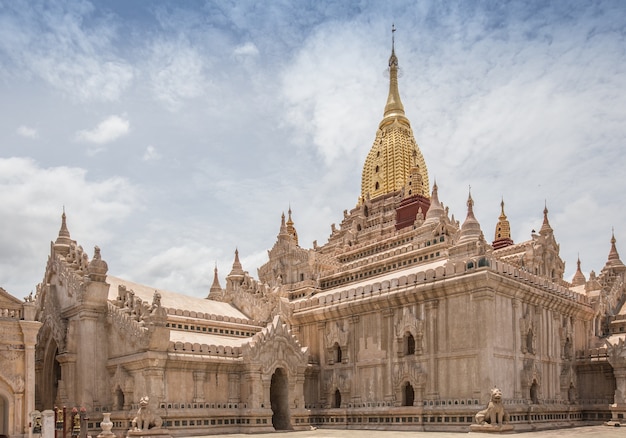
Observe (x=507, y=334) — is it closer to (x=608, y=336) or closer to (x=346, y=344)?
(x=346, y=344)

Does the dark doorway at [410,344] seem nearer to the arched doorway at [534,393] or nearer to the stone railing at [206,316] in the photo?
the arched doorway at [534,393]

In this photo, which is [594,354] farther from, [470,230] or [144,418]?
[144,418]

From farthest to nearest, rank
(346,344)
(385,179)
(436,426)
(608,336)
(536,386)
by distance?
(385,179) → (608,336) → (346,344) → (536,386) → (436,426)

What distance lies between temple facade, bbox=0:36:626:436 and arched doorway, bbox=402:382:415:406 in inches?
7.0

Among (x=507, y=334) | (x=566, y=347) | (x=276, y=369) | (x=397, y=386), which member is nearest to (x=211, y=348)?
(x=276, y=369)

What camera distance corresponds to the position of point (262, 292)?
153 feet

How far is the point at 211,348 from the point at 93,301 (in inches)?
282

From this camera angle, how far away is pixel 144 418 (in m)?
32.4

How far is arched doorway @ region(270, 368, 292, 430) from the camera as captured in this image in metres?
39.6

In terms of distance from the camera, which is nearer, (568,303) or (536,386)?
(536,386)

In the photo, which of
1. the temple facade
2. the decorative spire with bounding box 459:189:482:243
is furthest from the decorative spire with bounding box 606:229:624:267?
the decorative spire with bounding box 459:189:482:243

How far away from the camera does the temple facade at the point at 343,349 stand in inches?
1383

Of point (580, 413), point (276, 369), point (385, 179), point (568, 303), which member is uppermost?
point (385, 179)

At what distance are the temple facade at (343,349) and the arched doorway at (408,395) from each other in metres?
0.18
